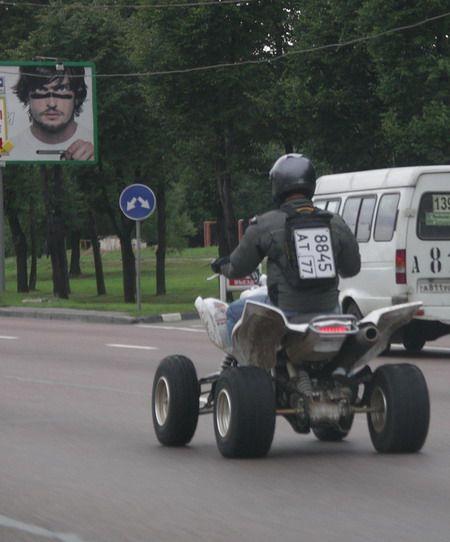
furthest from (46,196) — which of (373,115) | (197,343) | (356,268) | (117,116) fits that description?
(356,268)

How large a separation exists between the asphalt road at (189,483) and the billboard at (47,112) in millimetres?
30172

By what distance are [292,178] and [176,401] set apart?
1598 mm

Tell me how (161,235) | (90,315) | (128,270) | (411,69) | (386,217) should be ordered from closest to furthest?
(386,217)
(90,315)
(411,69)
(128,270)
(161,235)

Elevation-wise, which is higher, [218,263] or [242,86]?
[242,86]

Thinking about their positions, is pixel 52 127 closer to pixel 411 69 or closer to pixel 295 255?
pixel 411 69

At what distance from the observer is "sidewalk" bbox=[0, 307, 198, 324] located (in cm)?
3272

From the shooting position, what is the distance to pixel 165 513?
8516 mm

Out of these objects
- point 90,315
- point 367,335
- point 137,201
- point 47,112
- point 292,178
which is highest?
point 47,112

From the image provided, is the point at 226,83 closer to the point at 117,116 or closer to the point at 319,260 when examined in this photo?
the point at 117,116

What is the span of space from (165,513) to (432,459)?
8.55ft

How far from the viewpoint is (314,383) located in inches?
421

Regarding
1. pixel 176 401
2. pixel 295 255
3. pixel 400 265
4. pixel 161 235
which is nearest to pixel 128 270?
pixel 161 235

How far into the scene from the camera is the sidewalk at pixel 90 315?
107 ft

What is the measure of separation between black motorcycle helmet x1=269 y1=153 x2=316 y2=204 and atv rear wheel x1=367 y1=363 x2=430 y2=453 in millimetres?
1216
